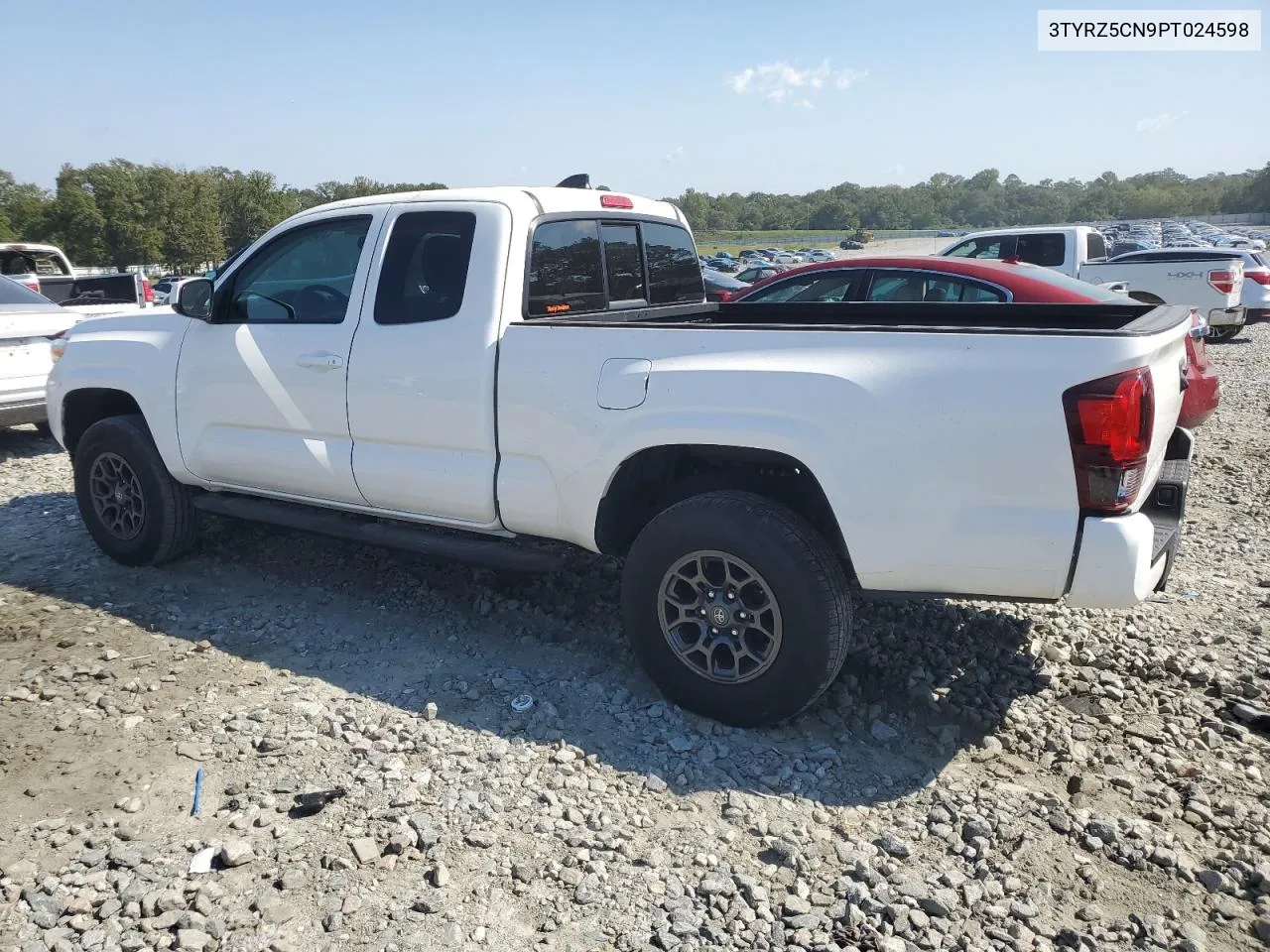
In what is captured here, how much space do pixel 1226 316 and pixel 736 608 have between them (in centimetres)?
1496

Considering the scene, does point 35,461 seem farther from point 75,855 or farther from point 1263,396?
point 1263,396

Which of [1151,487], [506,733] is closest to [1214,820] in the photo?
[1151,487]

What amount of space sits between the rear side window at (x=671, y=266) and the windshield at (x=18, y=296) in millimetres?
6040

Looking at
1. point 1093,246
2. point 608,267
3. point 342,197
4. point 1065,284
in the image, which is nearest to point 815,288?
point 1065,284

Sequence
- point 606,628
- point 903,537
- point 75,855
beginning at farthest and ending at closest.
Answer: point 606,628 < point 903,537 < point 75,855

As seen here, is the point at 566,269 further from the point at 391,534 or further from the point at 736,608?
the point at 736,608

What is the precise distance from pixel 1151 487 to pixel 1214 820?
120cm

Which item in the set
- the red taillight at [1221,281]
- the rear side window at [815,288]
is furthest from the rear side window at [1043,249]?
the rear side window at [815,288]

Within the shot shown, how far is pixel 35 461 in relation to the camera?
824 cm

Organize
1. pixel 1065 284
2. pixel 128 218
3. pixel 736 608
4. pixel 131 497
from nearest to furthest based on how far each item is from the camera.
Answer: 1. pixel 736 608
2. pixel 131 497
3. pixel 1065 284
4. pixel 128 218

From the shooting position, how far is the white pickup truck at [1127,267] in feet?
44.0

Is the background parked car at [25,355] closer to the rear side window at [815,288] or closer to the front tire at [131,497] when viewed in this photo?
the front tire at [131,497]

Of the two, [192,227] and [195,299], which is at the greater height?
[192,227]

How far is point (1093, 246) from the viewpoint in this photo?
14.1 meters
